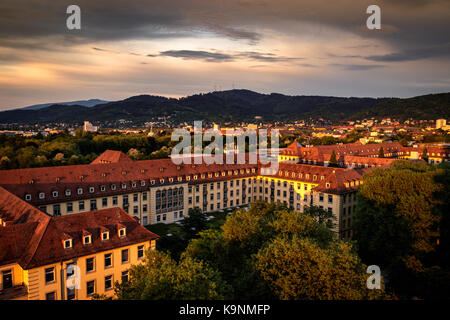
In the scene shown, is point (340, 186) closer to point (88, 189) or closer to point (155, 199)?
point (155, 199)

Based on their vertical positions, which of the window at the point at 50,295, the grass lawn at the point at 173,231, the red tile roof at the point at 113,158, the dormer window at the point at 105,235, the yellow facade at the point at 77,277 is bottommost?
the grass lawn at the point at 173,231

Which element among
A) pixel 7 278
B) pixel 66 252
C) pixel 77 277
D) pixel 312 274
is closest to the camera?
pixel 312 274

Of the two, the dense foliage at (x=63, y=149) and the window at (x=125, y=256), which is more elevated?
the dense foliage at (x=63, y=149)

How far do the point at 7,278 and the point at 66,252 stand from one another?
5682 mm

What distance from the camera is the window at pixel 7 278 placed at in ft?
105

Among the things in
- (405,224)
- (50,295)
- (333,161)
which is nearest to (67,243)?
(50,295)

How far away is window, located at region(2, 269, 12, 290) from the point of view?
32062 mm

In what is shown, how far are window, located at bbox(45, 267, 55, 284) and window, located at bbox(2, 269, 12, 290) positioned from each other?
11.0ft

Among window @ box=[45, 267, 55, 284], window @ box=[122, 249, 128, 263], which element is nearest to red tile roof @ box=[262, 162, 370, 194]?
window @ box=[122, 249, 128, 263]

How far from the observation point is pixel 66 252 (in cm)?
3400

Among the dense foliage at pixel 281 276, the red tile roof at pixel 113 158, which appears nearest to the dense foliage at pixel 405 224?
the dense foliage at pixel 281 276

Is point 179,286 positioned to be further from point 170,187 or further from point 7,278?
point 170,187

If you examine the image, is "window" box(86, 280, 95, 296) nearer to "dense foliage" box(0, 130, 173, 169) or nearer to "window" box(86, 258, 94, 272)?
"window" box(86, 258, 94, 272)

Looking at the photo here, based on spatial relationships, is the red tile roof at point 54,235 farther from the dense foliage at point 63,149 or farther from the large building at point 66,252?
the dense foliage at point 63,149
